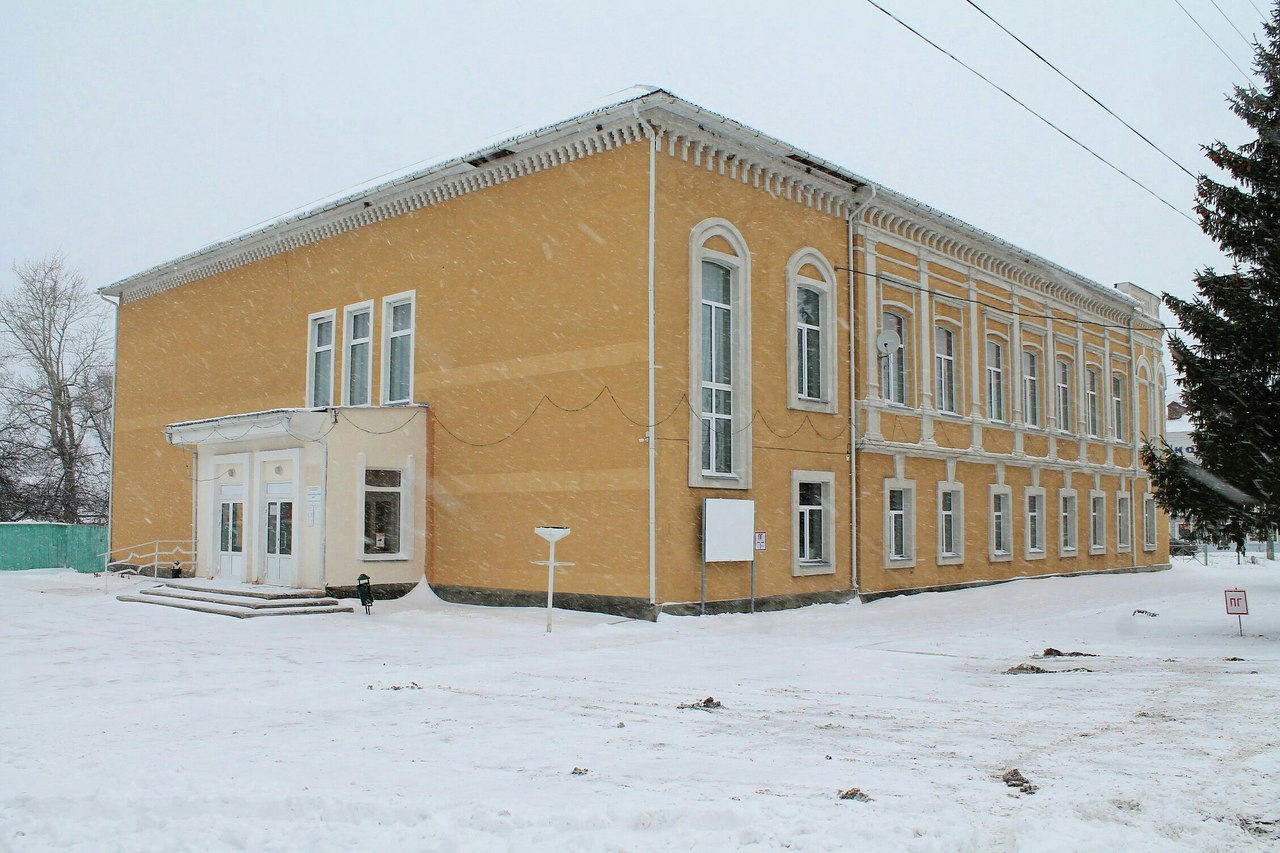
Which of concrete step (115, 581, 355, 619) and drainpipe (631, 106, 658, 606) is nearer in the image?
drainpipe (631, 106, 658, 606)

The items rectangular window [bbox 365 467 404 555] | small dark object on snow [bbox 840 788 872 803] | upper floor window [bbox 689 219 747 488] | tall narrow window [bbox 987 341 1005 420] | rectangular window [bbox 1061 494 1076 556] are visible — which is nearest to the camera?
small dark object on snow [bbox 840 788 872 803]

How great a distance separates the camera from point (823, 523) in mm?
22219

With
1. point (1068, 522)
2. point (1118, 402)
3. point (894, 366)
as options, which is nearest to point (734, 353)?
point (894, 366)

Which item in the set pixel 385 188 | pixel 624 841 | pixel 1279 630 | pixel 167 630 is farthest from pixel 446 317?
pixel 624 841

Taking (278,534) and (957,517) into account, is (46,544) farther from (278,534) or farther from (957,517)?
(957,517)

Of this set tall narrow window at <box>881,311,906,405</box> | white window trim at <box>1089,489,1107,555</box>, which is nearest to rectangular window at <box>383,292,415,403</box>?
tall narrow window at <box>881,311,906,405</box>

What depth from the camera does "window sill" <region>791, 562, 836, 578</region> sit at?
21.0 m

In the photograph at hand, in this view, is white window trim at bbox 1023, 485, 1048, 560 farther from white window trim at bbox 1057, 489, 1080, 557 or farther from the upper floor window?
the upper floor window

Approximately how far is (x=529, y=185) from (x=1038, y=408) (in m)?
17.5

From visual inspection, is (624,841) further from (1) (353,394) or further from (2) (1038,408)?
(2) (1038,408)

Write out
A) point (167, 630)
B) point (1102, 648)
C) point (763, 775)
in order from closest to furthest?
point (763, 775) → point (1102, 648) → point (167, 630)

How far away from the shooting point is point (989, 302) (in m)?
28.6

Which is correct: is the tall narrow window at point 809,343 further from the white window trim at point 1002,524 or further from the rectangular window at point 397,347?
the rectangular window at point 397,347

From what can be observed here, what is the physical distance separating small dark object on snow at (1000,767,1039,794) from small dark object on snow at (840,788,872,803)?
3.39 feet
